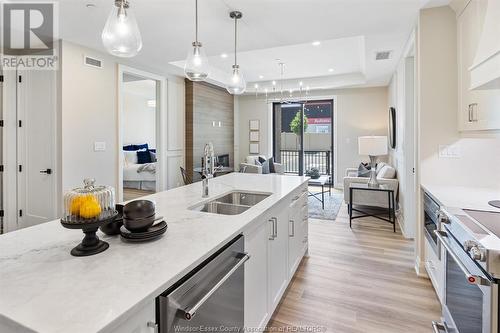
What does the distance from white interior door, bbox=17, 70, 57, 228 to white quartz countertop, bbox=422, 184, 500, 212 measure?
434 cm

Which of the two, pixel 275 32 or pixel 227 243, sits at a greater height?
pixel 275 32

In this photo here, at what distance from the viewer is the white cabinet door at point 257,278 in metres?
1.52

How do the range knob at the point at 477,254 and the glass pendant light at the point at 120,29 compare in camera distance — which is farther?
the glass pendant light at the point at 120,29

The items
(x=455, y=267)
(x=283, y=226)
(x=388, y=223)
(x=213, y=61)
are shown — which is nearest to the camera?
(x=455, y=267)

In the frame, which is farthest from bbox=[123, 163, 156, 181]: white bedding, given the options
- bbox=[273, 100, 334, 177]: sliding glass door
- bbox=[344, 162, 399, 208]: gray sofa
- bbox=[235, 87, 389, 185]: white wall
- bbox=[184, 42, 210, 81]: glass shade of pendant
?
bbox=[235, 87, 389, 185]: white wall

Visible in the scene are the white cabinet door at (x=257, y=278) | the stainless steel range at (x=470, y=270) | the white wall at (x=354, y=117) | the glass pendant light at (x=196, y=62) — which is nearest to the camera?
the stainless steel range at (x=470, y=270)

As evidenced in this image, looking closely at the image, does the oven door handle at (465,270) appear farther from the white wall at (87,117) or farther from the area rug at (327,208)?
the white wall at (87,117)

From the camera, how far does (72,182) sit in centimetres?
377

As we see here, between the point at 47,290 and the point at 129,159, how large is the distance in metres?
6.82

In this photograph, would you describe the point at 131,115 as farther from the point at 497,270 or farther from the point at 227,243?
the point at 497,270

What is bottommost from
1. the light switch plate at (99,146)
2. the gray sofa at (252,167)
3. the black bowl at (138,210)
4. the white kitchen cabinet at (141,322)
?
the white kitchen cabinet at (141,322)

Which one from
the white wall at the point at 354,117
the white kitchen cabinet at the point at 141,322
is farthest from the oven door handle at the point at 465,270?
the white wall at the point at 354,117

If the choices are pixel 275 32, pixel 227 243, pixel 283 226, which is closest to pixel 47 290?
pixel 227 243

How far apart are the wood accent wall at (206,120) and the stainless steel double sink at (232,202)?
378 cm
